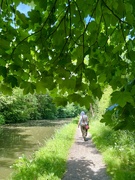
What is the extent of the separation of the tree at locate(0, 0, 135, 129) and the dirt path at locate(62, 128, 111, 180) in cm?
494

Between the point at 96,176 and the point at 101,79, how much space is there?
5.05m

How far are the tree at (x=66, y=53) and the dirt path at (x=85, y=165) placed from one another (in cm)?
494

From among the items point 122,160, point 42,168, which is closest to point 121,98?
point 42,168

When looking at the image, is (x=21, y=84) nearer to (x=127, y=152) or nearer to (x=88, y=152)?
(x=127, y=152)

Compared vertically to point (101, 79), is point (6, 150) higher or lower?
lower

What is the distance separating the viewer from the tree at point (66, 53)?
2.15 m

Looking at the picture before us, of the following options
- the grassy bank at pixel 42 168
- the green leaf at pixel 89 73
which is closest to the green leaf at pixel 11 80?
the green leaf at pixel 89 73

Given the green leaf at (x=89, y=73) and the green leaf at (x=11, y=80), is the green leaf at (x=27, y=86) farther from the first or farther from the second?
the green leaf at (x=89, y=73)

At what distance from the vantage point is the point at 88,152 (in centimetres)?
1073

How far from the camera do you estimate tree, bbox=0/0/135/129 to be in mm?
2150

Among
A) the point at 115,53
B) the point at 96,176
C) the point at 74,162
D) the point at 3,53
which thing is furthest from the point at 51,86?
the point at 74,162

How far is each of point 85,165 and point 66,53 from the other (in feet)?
21.4

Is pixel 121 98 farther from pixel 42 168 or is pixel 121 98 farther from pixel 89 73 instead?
pixel 42 168

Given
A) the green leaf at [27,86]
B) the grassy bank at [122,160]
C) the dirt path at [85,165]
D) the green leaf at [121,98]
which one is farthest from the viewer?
the dirt path at [85,165]
